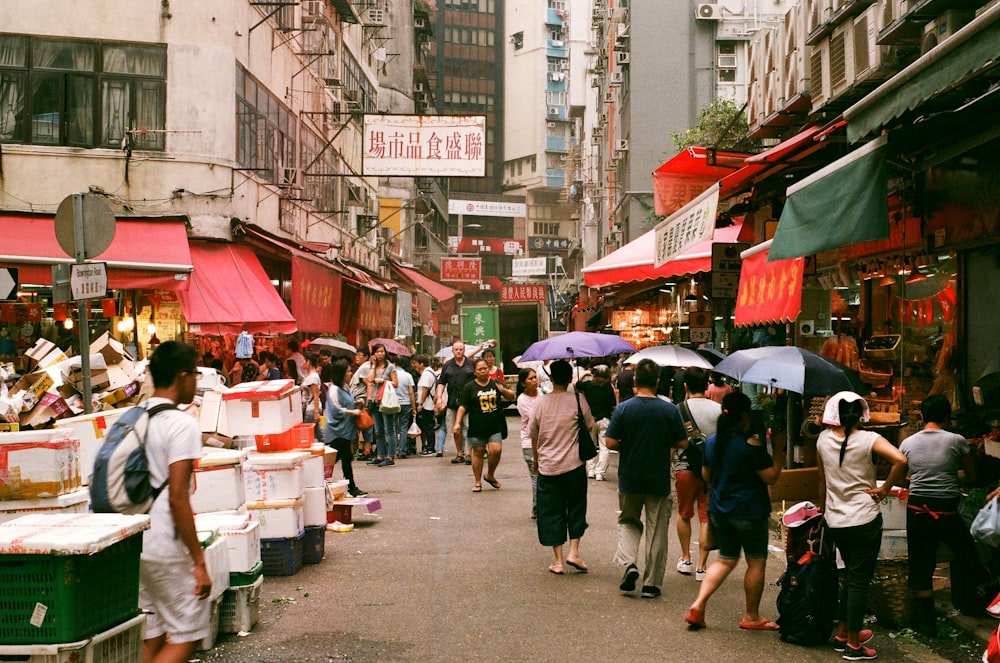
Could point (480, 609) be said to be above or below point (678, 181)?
below

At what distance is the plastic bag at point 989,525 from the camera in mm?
6121

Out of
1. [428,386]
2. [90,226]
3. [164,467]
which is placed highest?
[90,226]

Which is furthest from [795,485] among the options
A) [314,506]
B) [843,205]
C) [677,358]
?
[677,358]

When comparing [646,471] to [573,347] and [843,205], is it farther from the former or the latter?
[573,347]

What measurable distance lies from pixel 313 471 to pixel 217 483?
185 centimetres

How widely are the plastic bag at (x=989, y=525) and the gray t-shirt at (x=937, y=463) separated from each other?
2.01 feet

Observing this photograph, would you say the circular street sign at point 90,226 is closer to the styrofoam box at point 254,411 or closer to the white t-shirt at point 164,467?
the styrofoam box at point 254,411

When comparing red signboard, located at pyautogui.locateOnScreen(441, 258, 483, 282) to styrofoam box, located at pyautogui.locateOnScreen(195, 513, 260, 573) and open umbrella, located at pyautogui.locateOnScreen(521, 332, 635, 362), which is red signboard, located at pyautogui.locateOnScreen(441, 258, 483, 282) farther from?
styrofoam box, located at pyautogui.locateOnScreen(195, 513, 260, 573)

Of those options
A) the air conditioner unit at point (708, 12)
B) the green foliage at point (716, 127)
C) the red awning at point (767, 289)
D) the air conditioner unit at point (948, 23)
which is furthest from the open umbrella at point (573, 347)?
the air conditioner unit at point (708, 12)

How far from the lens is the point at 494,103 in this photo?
425 ft

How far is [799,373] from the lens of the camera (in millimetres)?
7715

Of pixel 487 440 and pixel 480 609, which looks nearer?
pixel 480 609

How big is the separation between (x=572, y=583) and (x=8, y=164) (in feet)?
42.5

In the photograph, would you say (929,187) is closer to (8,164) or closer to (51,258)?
(51,258)
